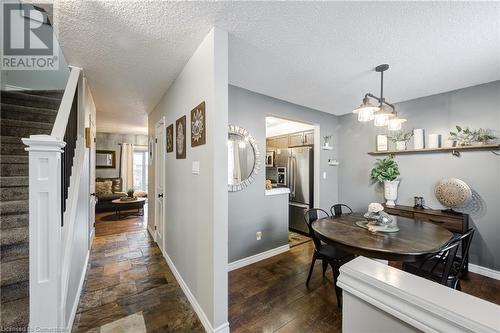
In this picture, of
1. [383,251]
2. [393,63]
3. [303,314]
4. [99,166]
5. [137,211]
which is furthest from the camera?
[99,166]

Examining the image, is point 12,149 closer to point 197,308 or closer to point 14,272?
point 14,272

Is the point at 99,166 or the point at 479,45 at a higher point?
the point at 479,45

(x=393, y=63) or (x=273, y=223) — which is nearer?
(x=393, y=63)

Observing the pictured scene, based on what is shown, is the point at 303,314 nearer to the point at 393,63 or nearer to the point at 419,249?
the point at 419,249

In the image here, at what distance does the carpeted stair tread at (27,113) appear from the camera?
2.51 m

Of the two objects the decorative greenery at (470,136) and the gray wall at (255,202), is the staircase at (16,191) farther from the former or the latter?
the decorative greenery at (470,136)

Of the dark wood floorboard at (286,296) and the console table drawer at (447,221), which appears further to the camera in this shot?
the console table drawer at (447,221)

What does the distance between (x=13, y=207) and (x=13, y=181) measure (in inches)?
13.2

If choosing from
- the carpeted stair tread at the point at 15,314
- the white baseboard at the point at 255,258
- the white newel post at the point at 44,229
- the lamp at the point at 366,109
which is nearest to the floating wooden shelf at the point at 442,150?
the lamp at the point at 366,109

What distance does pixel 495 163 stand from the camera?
2.64m

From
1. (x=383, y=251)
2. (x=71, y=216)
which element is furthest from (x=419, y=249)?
(x=71, y=216)

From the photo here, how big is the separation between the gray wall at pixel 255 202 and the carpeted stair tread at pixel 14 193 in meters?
2.06

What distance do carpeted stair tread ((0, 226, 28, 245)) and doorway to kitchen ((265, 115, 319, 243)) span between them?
2.90m

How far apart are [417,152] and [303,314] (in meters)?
3.03
